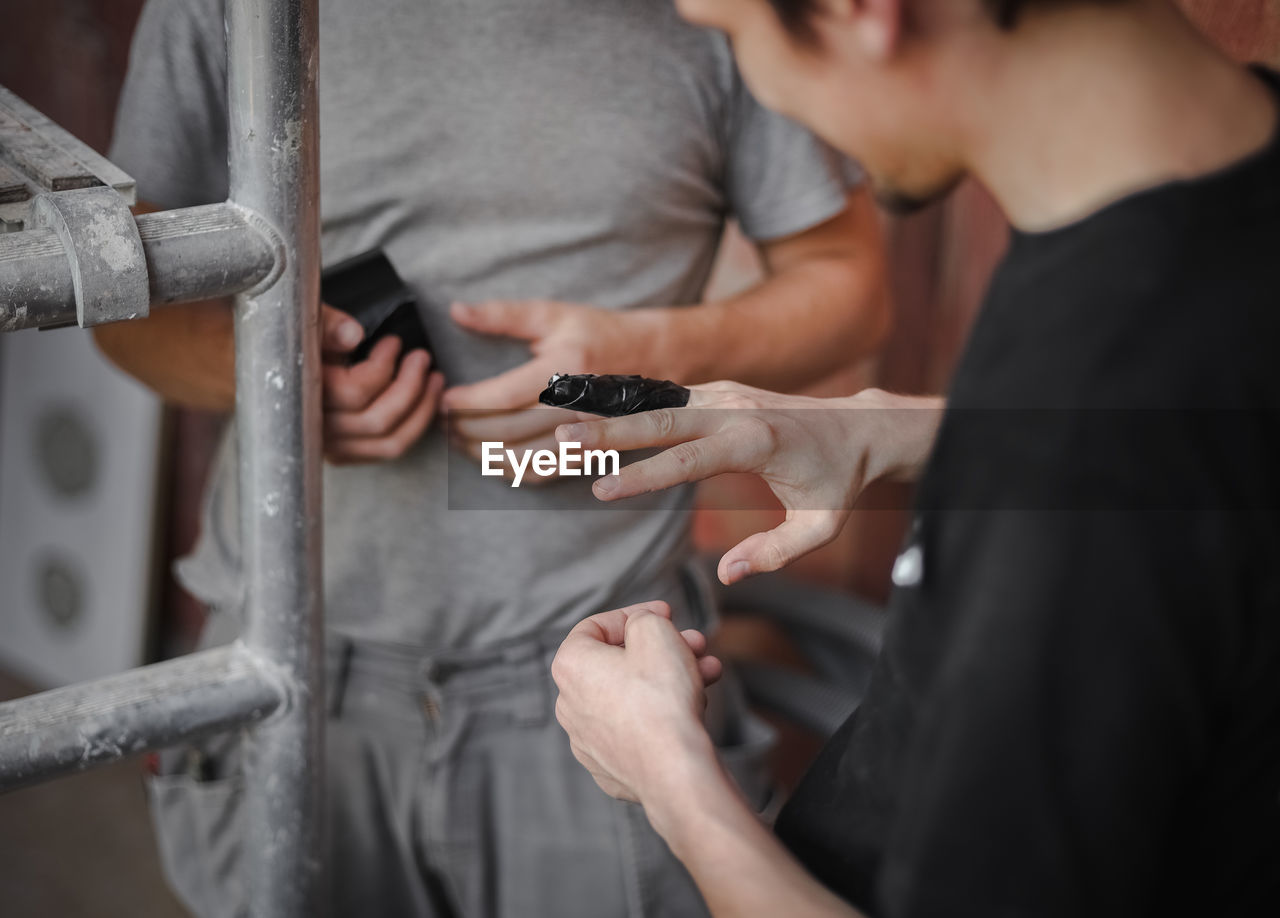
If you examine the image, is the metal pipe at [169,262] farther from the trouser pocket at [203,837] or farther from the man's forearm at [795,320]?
the trouser pocket at [203,837]

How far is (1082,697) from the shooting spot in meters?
0.39

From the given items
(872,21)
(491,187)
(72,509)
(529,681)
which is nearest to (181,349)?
(491,187)

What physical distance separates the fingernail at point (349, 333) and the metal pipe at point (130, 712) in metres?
0.21

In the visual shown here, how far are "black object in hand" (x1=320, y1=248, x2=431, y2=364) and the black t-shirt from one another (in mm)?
456

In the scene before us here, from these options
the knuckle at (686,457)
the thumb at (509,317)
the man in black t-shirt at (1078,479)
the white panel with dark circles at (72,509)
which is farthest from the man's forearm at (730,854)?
the white panel with dark circles at (72,509)

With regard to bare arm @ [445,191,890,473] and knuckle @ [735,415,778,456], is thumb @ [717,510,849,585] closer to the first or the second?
knuckle @ [735,415,778,456]

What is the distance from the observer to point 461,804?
35.2 inches

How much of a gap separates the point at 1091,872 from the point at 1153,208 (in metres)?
0.25

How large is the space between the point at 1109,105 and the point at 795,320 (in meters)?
0.53

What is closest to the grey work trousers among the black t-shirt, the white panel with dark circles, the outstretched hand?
the outstretched hand

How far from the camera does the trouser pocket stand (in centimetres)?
91

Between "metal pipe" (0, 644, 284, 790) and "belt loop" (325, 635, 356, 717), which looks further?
"belt loop" (325, 635, 356, 717)

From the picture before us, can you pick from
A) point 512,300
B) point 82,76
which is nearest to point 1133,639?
point 512,300

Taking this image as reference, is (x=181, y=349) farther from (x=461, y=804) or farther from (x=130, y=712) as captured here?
(x=461, y=804)
